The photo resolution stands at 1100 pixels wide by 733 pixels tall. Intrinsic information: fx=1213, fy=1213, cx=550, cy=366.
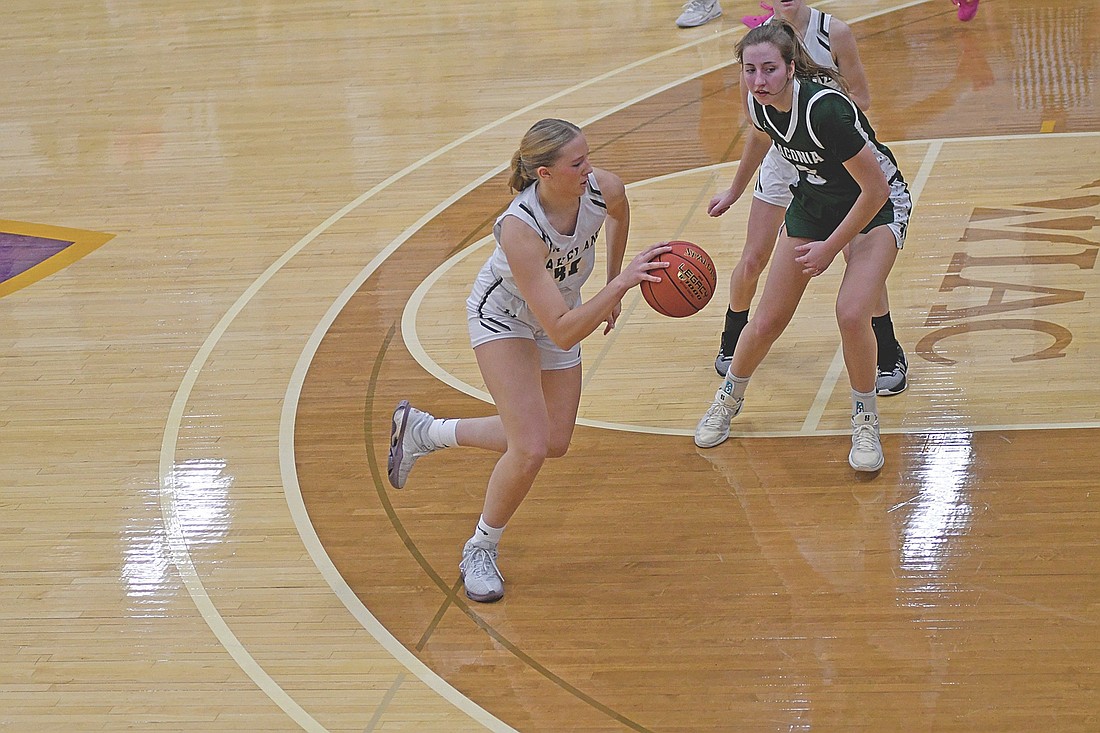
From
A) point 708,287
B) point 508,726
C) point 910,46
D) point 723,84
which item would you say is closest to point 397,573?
point 508,726

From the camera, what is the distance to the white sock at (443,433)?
16.0ft

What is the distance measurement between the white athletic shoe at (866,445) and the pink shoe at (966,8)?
6.38 meters

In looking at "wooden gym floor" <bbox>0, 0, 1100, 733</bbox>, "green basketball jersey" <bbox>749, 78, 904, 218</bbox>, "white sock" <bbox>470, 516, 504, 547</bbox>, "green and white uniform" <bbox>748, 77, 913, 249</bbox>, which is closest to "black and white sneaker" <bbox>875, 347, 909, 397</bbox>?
"wooden gym floor" <bbox>0, 0, 1100, 733</bbox>

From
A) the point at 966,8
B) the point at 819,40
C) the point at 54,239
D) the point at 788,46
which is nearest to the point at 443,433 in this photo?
the point at 788,46

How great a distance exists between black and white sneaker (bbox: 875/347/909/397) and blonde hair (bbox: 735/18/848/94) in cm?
153

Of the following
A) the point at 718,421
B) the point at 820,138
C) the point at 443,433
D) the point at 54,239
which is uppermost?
the point at 820,138

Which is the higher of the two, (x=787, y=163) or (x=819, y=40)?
(x=819, y=40)

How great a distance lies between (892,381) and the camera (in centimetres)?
560

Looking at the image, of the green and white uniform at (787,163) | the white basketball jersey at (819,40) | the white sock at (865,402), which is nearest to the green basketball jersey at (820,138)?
the green and white uniform at (787,163)

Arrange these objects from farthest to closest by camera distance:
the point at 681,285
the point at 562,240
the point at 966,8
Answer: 1. the point at 966,8
2. the point at 681,285
3. the point at 562,240

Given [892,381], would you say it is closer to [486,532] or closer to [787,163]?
[787,163]

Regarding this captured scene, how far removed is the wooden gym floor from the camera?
13.8 ft

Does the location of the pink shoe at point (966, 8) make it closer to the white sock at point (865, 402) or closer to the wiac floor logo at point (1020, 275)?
the wiac floor logo at point (1020, 275)

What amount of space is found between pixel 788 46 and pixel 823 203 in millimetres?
666
